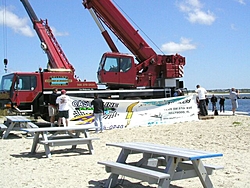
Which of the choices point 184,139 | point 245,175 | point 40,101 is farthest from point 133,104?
point 245,175

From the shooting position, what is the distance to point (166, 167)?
5.87 m

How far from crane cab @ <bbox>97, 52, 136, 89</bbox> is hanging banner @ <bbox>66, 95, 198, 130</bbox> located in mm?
2618

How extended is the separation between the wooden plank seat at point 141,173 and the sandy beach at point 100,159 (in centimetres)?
59

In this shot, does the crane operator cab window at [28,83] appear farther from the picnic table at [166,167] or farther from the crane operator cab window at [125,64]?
the picnic table at [166,167]

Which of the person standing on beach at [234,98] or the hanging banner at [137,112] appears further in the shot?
the person standing on beach at [234,98]

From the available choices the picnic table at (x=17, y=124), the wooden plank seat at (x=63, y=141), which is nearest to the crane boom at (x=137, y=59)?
the picnic table at (x=17, y=124)

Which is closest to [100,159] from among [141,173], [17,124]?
[141,173]

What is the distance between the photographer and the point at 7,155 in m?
10.1

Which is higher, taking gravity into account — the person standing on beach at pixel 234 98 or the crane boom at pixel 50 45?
the crane boom at pixel 50 45

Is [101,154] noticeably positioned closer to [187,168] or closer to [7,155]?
[7,155]

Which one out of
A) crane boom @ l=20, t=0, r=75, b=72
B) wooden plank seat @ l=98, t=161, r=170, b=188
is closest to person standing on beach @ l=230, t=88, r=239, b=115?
crane boom @ l=20, t=0, r=75, b=72

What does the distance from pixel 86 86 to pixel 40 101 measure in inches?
90.8

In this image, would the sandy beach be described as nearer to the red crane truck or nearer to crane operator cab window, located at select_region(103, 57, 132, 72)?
the red crane truck

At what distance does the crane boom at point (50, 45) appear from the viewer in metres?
21.3
